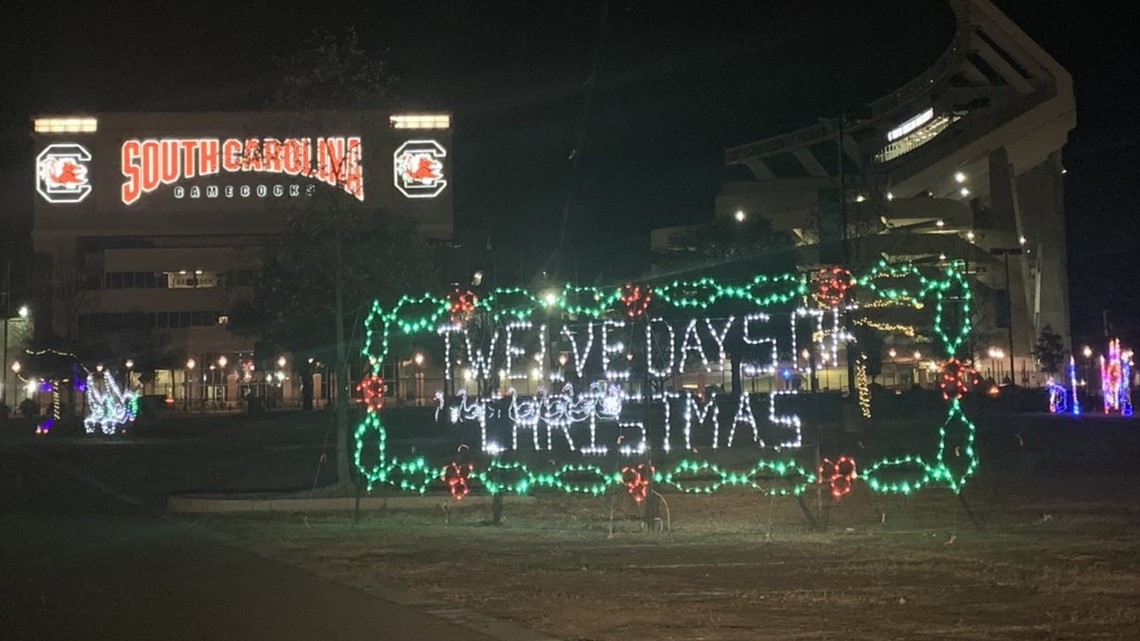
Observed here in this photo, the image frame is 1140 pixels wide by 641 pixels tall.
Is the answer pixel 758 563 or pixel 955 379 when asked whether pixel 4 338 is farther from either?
pixel 758 563

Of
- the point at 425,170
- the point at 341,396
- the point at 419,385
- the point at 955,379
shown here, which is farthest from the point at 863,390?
the point at 419,385

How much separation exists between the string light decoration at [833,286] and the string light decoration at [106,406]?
37125mm

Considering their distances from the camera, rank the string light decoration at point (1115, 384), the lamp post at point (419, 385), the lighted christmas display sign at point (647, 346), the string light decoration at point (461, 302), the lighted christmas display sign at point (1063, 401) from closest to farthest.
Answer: the lighted christmas display sign at point (647, 346)
the string light decoration at point (461, 302)
the lighted christmas display sign at point (1063, 401)
the string light decoration at point (1115, 384)
the lamp post at point (419, 385)

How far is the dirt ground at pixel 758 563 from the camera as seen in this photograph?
9422 millimetres

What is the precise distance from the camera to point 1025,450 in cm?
2986

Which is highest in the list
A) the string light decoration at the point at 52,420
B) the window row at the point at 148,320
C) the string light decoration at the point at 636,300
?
the window row at the point at 148,320

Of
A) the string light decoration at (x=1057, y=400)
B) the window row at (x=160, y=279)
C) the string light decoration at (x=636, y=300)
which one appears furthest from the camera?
the window row at (x=160, y=279)

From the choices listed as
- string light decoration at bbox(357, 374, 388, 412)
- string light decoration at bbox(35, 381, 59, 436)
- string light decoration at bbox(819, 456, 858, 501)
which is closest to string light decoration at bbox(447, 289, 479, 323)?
string light decoration at bbox(357, 374, 388, 412)

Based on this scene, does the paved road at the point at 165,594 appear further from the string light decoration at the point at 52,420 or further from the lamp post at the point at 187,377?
the lamp post at the point at 187,377

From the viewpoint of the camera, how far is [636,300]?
16.5m

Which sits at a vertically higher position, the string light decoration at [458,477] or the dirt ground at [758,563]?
the string light decoration at [458,477]

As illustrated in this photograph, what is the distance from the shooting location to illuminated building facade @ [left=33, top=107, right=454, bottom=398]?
78188 millimetres

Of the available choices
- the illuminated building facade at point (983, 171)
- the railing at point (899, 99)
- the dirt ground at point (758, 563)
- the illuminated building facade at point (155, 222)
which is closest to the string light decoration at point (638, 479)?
the dirt ground at point (758, 563)

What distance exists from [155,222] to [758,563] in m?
73.1
